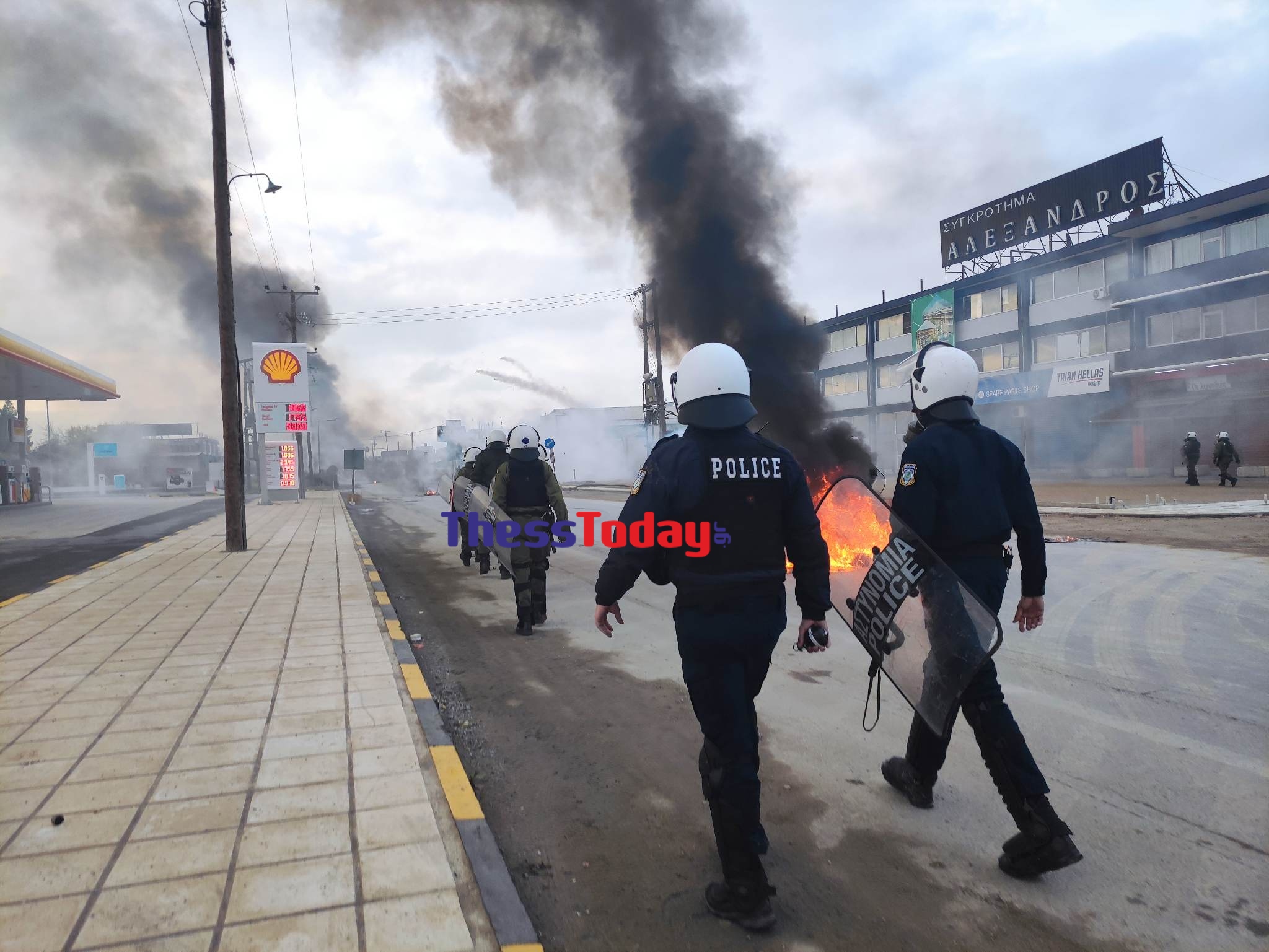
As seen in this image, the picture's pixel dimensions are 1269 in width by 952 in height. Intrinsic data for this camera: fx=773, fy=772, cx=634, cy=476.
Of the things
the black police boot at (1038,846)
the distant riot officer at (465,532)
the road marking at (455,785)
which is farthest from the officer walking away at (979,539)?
the distant riot officer at (465,532)

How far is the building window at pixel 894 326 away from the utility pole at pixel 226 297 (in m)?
30.7

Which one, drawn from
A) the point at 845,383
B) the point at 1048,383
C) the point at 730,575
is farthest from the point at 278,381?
the point at 845,383

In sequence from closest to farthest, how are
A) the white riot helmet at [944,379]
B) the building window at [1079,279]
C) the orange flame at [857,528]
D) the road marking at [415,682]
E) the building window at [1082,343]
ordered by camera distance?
the white riot helmet at [944,379] → the orange flame at [857,528] → the road marking at [415,682] → the building window at [1082,343] → the building window at [1079,279]

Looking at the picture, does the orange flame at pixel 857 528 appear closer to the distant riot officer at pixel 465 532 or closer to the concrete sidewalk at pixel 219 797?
the concrete sidewalk at pixel 219 797

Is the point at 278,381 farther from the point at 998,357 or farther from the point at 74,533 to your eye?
the point at 998,357

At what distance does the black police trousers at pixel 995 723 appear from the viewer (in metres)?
2.63

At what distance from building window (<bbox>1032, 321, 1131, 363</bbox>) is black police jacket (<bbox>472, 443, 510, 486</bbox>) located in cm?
2673

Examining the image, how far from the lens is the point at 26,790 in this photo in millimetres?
3174

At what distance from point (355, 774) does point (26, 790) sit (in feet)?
4.31

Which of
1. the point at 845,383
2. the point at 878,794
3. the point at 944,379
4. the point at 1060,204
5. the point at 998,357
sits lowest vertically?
the point at 878,794

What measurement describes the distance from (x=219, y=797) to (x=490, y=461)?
275 inches

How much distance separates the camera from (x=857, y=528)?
375 centimetres

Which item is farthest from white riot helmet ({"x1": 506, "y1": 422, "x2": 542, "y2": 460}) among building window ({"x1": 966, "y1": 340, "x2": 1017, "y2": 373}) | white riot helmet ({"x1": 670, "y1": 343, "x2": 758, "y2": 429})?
building window ({"x1": 966, "y1": 340, "x2": 1017, "y2": 373})

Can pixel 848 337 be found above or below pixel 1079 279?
below
